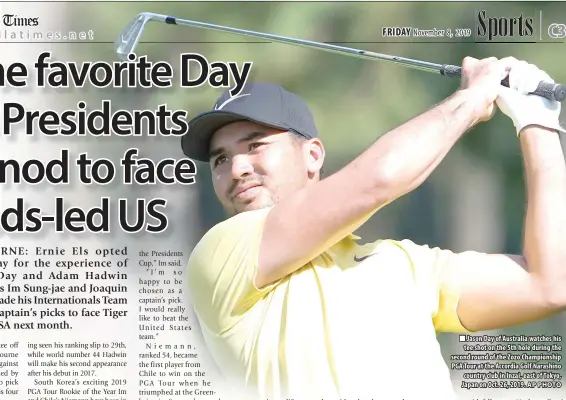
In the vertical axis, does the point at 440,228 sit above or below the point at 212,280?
above

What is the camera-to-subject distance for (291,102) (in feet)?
7.44

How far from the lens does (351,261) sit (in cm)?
207

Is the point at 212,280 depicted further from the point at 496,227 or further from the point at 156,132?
the point at 496,227

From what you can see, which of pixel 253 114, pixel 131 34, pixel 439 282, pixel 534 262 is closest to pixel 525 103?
pixel 534 262

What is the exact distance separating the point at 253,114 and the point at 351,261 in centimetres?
45

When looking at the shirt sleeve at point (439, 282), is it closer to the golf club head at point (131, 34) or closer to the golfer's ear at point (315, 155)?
the golfer's ear at point (315, 155)

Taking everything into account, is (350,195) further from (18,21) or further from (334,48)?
(18,21)

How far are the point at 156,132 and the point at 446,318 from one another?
945 millimetres

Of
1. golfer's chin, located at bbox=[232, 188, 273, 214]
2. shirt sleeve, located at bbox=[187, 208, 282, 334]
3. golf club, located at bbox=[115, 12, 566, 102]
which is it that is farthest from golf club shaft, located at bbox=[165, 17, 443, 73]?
shirt sleeve, located at bbox=[187, 208, 282, 334]

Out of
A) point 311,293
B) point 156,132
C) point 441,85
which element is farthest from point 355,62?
point 311,293

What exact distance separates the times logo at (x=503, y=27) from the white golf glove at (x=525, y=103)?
266 millimetres

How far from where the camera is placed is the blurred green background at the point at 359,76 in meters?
2.37

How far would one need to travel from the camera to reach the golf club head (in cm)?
237

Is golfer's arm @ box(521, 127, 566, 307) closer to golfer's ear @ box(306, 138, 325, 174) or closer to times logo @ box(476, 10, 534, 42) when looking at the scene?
times logo @ box(476, 10, 534, 42)
